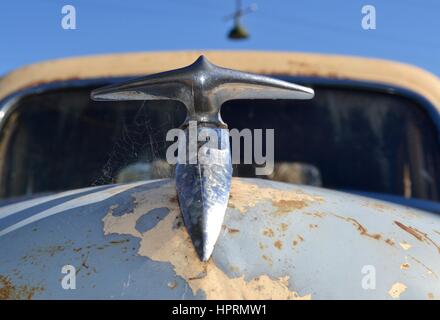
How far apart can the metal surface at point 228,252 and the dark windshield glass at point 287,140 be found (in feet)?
2.70

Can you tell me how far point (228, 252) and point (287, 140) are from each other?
109cm

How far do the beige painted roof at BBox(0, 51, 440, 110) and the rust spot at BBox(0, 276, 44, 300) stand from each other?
124 centimetres

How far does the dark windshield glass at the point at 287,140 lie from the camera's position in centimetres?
185

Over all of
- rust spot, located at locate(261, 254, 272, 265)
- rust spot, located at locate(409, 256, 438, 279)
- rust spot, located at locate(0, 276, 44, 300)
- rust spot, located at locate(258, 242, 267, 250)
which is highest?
rust spot, located at locate(258, 242, 267, 250)

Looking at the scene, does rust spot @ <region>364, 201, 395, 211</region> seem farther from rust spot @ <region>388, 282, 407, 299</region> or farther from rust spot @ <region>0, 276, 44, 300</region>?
rust spot @ <region>0, 276, 44, 300</region>

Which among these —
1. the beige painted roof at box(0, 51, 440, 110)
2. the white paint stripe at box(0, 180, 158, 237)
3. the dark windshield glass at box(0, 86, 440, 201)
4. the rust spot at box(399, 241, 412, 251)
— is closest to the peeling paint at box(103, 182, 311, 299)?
the white paint stripe at box(0, 180, 158, 237)

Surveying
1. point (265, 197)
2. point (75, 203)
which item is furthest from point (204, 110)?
point (75, 203)

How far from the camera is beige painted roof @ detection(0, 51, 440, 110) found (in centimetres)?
198

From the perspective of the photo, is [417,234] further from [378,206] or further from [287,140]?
[287,140]

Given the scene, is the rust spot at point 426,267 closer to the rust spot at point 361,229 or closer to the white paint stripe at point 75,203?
the rust spot at point 361,229

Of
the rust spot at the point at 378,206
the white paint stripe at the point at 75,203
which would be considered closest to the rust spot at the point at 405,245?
the rust spot at the point at 378,206

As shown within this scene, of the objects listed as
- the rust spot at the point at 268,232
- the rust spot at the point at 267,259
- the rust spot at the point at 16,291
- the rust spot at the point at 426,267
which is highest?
the rust spot at the point at 268,232

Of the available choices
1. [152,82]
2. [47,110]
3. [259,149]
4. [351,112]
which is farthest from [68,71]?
[152,82]

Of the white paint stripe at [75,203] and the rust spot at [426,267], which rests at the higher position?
the white paint stripe at [75,203]
